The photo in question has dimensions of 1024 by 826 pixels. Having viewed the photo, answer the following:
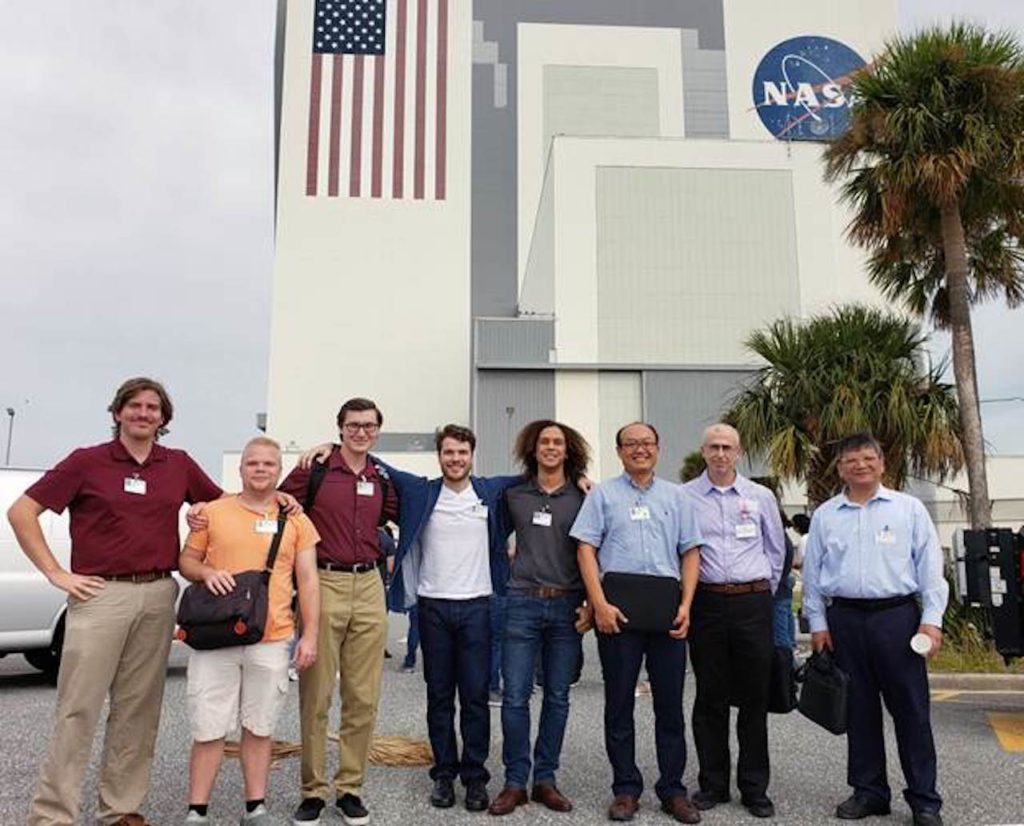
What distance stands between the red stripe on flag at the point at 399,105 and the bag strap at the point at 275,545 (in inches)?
1386

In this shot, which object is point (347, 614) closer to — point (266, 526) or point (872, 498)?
point (266, 526)

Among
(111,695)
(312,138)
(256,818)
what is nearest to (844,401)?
(256,818)

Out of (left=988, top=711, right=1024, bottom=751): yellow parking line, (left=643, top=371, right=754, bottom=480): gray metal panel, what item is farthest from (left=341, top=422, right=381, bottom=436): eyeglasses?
(left=643, top=371, right=754, bottom=480): gray metal panel

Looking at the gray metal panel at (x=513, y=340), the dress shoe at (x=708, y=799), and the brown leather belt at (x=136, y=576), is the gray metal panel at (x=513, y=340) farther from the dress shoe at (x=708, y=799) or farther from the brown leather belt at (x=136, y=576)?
the brown leather belt at (x=136, y=576)

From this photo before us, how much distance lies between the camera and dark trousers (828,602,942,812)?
156 inches

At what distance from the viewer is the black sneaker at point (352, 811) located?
3.77 m

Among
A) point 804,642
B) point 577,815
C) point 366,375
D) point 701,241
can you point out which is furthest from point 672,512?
point 366,375

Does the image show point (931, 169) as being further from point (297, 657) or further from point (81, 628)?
point (81, 628)

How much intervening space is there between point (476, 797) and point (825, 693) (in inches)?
70.2

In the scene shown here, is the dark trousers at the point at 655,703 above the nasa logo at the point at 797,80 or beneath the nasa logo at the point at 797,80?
beneath

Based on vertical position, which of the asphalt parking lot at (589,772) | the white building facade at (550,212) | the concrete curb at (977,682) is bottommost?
the concrete curb at (977,682)

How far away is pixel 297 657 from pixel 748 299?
2869 centimetres

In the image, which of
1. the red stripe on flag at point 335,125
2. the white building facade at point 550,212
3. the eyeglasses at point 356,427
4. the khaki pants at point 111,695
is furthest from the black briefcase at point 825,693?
the red stripe on flag at point 335,125

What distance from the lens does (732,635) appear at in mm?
4258
